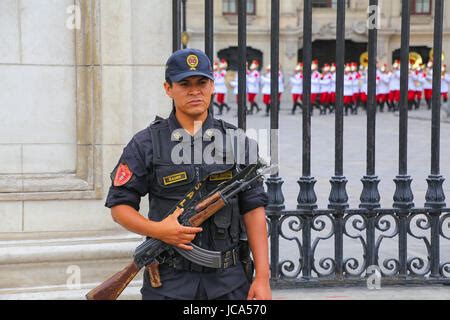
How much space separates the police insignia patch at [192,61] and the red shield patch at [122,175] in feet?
1.59

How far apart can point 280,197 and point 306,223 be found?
0.26 metres

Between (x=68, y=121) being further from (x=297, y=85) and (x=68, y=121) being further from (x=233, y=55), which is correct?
(x=233, y=55)

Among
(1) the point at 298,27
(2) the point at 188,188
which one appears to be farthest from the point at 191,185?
(1) the point at 298,27

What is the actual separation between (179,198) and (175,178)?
8cm

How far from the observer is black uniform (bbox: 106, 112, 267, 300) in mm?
3787

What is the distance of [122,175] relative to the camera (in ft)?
12.5

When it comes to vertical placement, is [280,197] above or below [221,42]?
below

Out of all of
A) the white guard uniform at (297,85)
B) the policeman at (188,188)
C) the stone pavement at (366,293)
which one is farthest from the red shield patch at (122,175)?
the white guard uniform at (297,85)

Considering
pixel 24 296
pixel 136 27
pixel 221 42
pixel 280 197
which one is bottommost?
pixel 24 296

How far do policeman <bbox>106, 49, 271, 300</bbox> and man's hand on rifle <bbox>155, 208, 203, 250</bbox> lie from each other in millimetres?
84

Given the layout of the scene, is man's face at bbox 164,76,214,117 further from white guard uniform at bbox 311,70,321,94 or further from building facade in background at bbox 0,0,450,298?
white guard uniform at bbox 311,70,321,94

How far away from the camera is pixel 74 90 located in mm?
5691
